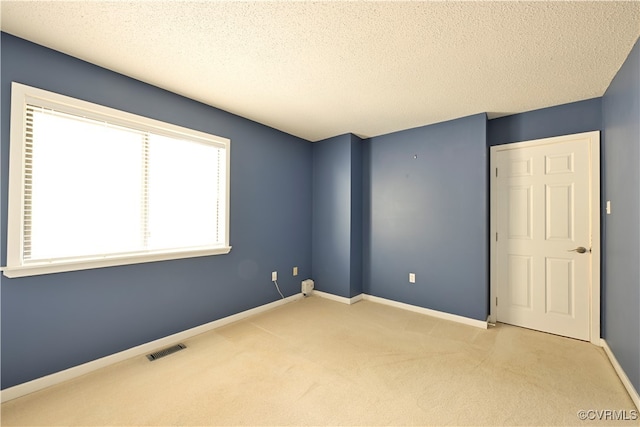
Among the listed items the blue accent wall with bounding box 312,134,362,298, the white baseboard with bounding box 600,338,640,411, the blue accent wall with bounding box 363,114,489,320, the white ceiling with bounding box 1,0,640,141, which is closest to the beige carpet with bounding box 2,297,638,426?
the white baseboard with bounding box 600,338,640,411

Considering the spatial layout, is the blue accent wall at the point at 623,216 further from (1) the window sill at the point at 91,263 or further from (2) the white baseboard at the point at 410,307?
(1) the window sill at the point at 91,263

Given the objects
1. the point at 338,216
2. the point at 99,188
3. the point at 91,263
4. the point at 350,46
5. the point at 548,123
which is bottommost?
the point at 91,263

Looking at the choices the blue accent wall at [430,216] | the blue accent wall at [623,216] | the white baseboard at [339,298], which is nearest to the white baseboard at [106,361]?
the white baseboard at [339,298]

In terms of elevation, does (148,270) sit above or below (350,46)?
below

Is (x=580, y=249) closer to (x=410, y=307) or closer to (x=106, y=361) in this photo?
(x=410, y=307)

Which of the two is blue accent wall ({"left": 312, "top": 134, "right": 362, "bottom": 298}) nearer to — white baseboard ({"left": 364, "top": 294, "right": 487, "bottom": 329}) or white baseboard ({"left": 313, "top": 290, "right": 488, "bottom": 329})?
white baseboard ({"left": 313, "top": 290, "right": 488, "bottom": 329})

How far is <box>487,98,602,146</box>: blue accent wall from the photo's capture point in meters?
2.56

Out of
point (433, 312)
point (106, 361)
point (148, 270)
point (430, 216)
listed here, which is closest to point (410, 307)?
point (433, 312)

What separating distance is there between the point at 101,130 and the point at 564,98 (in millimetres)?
4271

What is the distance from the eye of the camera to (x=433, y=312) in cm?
326

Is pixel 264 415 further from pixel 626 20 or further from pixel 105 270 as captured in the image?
pixel 626 20

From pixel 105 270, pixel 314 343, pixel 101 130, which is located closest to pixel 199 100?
pixel 101 130

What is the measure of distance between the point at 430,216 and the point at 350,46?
2.32 meters

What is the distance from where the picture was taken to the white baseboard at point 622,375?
66.3 inches
